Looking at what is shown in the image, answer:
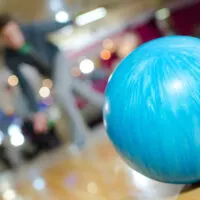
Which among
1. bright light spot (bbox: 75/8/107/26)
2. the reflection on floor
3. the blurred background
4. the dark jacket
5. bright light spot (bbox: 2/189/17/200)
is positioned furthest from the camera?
bright light spot (bbox: 75/8/107/26)

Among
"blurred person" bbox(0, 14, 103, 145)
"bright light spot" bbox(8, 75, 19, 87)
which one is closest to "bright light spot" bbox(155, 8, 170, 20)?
"blurred person" bbox(0, 14, 103, 145)

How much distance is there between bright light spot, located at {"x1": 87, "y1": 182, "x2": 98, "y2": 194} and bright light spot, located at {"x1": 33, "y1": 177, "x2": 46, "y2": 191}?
0.31 metres

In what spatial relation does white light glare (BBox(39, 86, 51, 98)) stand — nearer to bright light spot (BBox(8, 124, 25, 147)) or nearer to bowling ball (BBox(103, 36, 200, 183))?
bright light spot (BBox(8, 124, 25, 147))

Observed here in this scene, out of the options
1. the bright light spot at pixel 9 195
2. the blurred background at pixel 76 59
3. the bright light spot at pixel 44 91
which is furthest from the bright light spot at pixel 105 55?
the bright light spot at pixel 9 195

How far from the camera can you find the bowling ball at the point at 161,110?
48.7 inches

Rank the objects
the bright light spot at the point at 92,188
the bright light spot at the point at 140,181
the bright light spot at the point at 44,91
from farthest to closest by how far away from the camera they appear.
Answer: the bright light spot at the point at 44,91 < the bright light spot at the point at 92,188 < the bright light spot at the point at 140,181

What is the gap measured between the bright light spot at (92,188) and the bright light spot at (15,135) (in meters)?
0.75

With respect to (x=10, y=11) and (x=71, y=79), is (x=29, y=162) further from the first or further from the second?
(x=10, y=11)

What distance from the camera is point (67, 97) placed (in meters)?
2.74

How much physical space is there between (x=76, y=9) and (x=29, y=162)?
1143mm

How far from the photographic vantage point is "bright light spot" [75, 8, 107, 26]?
11.3ft

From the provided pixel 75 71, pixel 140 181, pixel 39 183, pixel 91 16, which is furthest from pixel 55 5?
pixel 140 181

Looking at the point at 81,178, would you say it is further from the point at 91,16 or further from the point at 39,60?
the point at 91,16

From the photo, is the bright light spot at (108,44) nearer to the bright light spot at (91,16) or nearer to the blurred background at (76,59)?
the blurred background at (76,59)
